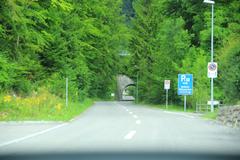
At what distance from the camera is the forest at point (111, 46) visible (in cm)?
3055

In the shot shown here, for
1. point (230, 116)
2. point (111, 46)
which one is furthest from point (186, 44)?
point (230, 116)

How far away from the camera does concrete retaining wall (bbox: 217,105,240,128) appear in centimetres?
2362

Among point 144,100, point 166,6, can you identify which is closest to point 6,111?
point 166,6

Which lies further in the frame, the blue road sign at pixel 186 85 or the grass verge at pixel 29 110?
the blue road sign at pixel 186 85

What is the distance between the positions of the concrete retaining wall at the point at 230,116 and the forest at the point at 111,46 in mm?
5121

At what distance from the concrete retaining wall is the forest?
16.8 ft

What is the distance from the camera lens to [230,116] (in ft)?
81.7

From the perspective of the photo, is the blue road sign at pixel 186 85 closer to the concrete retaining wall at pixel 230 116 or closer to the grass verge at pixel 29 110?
the grass verge at pixel 29 110

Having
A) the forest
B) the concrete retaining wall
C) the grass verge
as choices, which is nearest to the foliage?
the forest

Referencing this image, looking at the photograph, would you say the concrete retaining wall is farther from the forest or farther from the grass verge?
the grass verge

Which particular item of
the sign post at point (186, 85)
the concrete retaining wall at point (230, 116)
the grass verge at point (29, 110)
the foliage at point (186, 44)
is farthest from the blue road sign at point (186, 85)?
the concrete retaining wall at point (230, 116)

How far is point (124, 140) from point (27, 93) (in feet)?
65.1

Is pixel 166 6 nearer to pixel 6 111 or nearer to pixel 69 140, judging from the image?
pixel 6 111

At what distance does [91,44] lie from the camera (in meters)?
56.3
